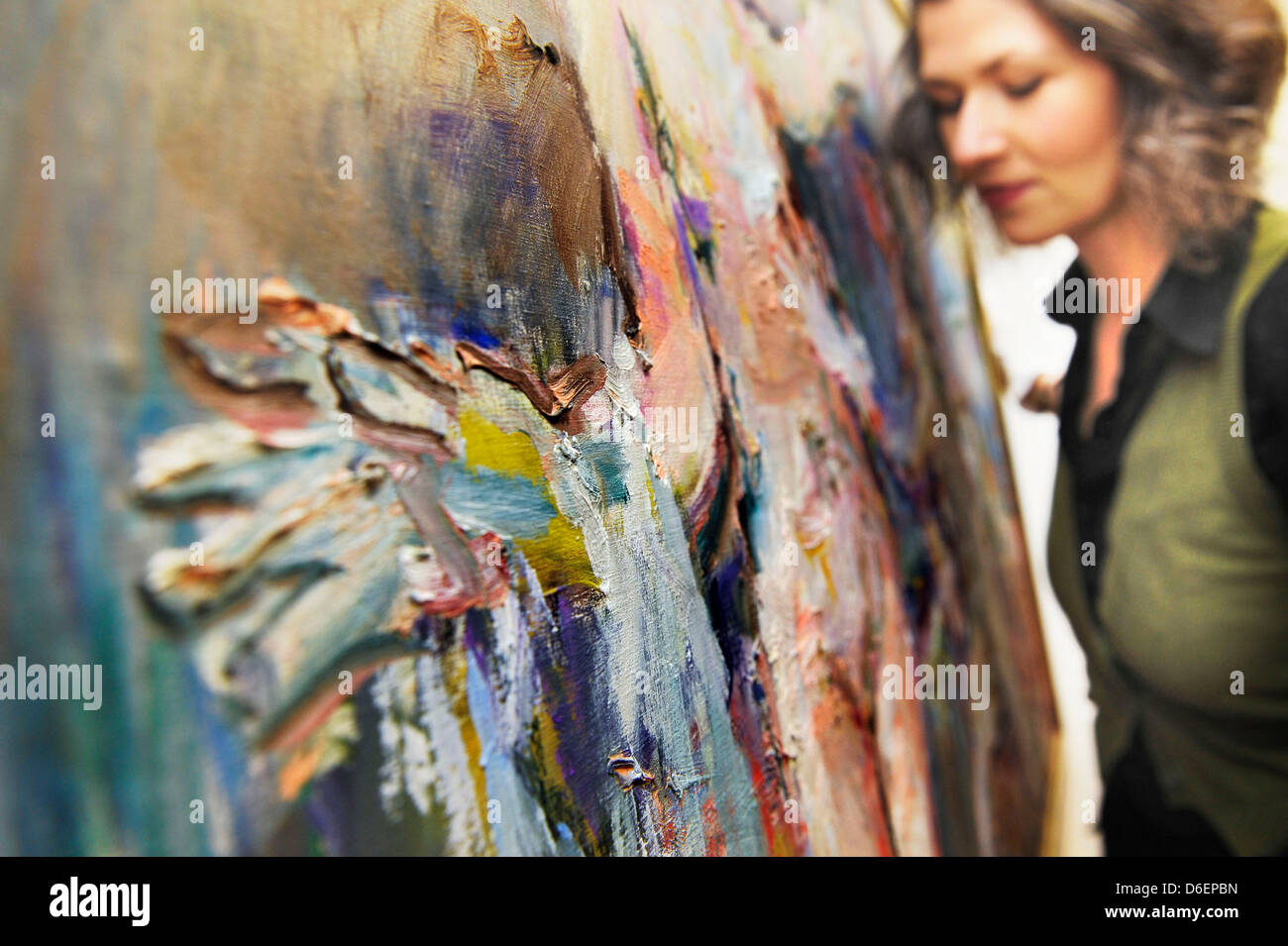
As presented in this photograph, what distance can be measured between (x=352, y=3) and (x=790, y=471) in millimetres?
764

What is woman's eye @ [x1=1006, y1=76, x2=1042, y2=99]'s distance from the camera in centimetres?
149

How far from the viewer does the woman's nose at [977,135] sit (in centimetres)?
153

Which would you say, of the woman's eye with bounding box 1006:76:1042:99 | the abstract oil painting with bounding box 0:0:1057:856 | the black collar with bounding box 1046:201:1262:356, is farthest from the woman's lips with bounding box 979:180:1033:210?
the abstract oil painting with bounding box 0:0:1057:856

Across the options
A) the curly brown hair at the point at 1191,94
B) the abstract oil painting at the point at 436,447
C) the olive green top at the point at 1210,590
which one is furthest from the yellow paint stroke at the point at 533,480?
A: the curly brown hair at the point at 1191,94

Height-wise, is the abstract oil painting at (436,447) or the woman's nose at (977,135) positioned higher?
the woman's nose at (977,135)

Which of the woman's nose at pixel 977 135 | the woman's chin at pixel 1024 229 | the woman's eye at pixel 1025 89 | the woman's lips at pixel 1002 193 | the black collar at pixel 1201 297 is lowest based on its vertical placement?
the black collar at pixel 1201 297

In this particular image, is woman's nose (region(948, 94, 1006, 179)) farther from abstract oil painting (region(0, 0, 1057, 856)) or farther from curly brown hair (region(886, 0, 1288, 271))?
abstract oil painting (region(0, 0, 1057, 856))

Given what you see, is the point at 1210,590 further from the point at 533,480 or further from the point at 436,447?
the point at 436,447

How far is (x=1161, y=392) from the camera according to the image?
151 centimetres

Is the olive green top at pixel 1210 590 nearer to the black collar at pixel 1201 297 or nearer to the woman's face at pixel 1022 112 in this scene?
the black collar at pixel 1201 297

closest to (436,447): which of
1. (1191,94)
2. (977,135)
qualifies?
(977,135)

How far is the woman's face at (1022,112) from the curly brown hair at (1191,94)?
4 centimetres
